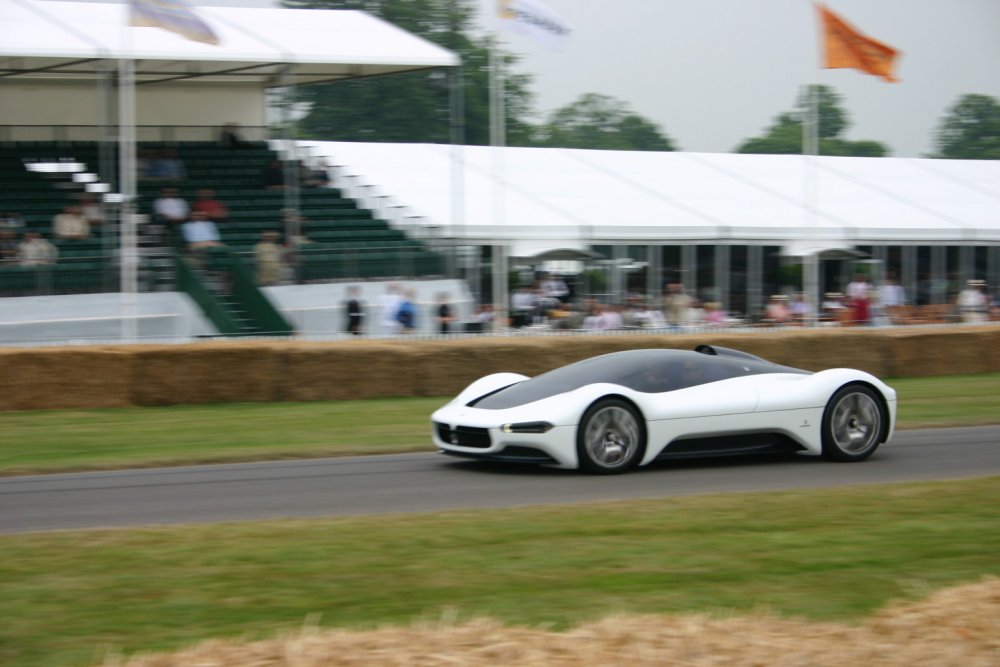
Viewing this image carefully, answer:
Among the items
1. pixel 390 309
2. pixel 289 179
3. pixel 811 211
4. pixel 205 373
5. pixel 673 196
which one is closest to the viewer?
pixel 205 373

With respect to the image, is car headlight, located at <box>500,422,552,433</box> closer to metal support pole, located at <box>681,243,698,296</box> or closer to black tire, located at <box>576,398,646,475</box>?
black tire, located at <box>576,398,646,475</box>

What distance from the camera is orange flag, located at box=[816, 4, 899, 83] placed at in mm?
24000

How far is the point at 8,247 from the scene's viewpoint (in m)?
20.8

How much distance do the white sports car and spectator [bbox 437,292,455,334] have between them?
32.6ft

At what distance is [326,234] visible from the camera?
25188 millimetres

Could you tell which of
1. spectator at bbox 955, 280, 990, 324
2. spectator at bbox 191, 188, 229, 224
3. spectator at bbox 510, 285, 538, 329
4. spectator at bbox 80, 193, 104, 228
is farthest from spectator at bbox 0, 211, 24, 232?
spectator at bbox 955, 280, 990, 324

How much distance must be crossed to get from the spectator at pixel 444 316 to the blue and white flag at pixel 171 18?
219 inches

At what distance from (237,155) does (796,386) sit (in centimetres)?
1927

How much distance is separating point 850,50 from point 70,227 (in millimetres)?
14902

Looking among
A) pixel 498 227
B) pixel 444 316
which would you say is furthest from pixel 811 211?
pixel 444 316

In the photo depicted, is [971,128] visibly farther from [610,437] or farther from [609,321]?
[610,437]

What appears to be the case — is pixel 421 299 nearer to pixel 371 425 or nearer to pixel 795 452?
pixel 371 425

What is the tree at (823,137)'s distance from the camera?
83.2 metres

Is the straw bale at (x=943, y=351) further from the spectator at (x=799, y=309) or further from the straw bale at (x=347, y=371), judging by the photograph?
the straw bale at (x=347, y=371)
